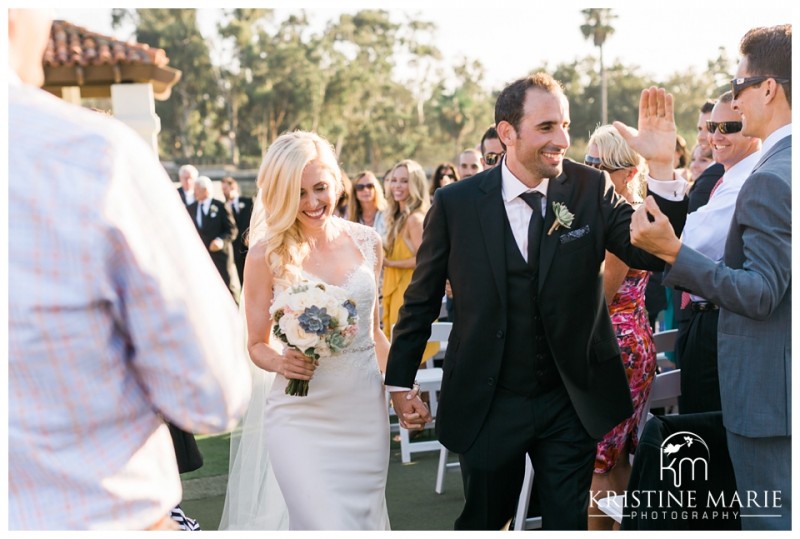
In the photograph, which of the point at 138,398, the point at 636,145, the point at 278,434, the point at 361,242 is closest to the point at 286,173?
the point at 361,242

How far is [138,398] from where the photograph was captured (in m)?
1.82

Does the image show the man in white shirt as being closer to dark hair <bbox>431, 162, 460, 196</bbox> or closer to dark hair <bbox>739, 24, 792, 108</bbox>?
dark hair <bbox>739, 24, 792, 108</bbox>

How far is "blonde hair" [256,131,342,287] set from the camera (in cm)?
429

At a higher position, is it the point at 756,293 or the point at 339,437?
the point at 756,293

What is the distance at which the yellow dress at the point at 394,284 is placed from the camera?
27.0 feet

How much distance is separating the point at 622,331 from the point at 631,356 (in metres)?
0.14

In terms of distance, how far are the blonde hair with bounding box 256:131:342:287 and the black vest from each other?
1.15 meters

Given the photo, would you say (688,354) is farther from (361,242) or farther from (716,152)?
(361,242)

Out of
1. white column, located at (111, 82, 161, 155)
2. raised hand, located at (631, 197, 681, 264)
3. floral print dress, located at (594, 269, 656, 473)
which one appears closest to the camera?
raised hand, located at (631, 197, 681, 264)

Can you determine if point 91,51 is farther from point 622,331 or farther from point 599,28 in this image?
point 599,28

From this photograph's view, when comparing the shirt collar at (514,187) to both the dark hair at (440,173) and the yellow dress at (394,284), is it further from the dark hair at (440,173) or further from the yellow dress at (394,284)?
the dark hair at (440,173)

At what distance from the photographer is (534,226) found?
3.72 metres

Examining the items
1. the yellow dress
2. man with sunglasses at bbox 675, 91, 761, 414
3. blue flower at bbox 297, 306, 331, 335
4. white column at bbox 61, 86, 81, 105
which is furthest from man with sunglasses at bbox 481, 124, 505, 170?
white column at bbox 61, 86, 81, 105

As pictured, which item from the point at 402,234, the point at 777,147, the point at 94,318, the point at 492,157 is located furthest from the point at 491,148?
the point at 94,318
